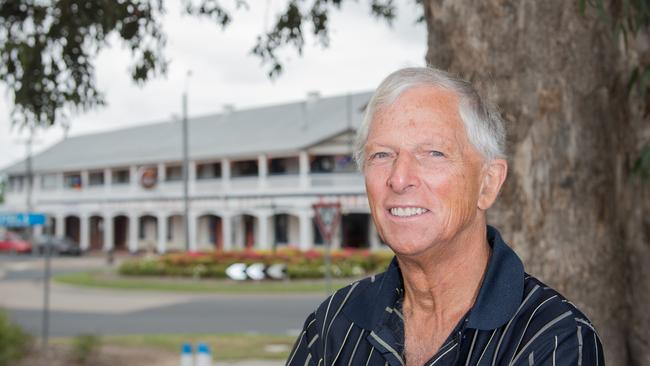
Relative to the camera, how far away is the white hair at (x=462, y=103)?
194cm

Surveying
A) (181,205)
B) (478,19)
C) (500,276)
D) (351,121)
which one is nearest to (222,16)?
(478,19)

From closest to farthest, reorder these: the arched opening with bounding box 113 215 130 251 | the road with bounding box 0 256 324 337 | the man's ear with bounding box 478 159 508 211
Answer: the man's ear with bounding box 478 159 508 211
the road with bounding box 0 256 324 337
the arched opening with bounding box 113 215 130 251

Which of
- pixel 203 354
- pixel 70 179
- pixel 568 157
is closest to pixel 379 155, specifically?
pixel 568 157

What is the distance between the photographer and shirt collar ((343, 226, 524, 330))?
1820mm

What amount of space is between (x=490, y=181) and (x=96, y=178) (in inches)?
2051

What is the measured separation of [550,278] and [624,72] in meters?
0.97

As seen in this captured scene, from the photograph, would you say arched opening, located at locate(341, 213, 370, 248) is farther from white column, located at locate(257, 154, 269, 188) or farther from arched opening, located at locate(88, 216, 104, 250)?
arched opening, located at locate(88, 216, 104, 250)

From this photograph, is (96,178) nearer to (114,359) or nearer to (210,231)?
(210,231)

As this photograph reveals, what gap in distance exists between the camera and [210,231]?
148 feet

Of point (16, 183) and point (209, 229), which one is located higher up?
point (16, 183)

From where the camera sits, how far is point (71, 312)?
19016mm

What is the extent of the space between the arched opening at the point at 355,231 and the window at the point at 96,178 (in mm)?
19406

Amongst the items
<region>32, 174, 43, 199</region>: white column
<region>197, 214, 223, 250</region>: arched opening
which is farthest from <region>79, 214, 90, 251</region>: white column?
<region>197, 214, 223, 250</region>: arched opening

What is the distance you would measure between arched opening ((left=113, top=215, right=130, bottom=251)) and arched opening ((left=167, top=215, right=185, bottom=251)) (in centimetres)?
568
